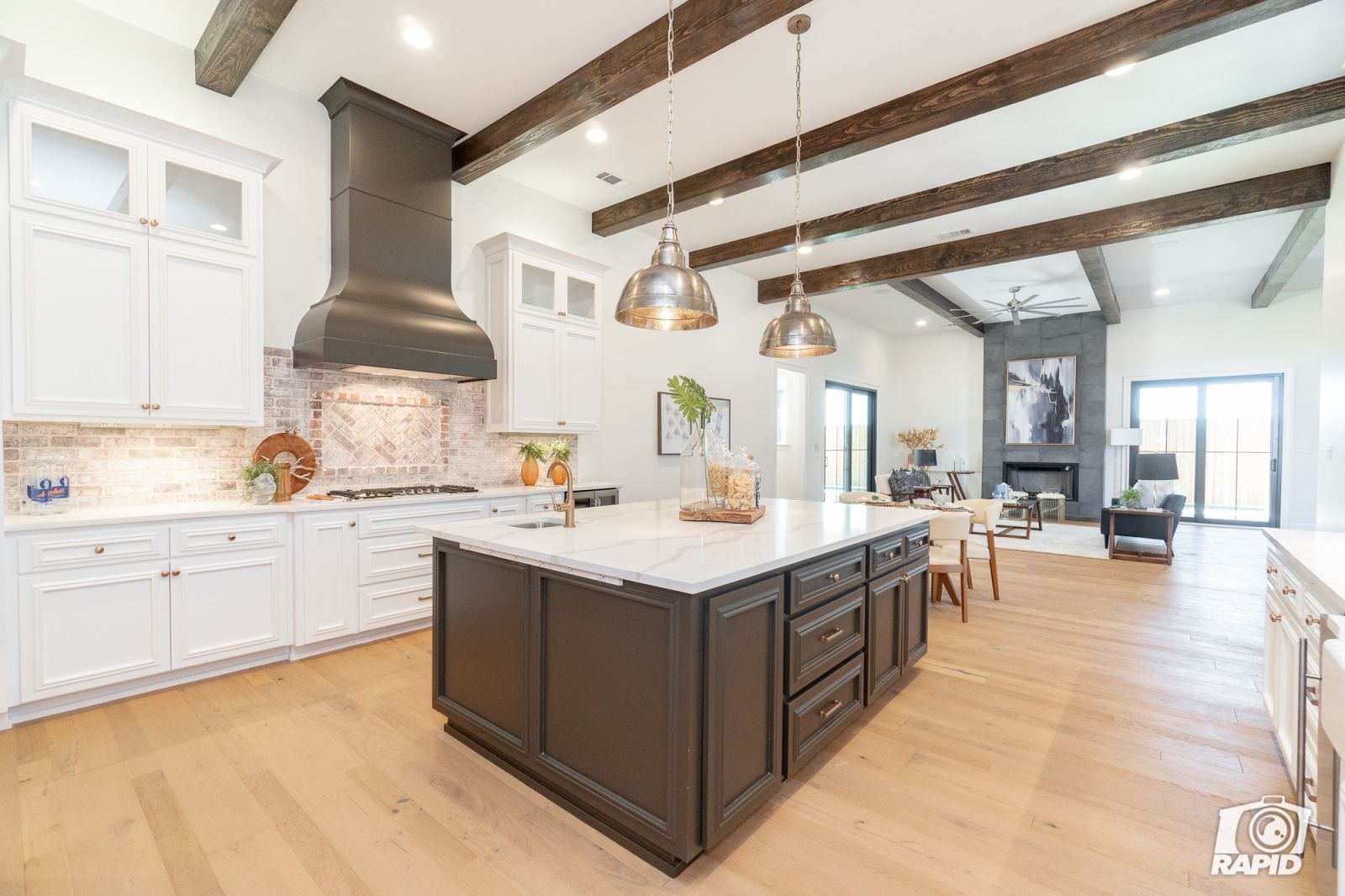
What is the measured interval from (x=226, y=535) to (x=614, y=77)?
308 cm

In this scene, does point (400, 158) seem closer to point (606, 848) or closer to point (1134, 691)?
point (606, 848)

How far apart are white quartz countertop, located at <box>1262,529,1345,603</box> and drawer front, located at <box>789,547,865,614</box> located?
4.35 feet

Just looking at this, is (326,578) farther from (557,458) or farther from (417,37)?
(417,37)

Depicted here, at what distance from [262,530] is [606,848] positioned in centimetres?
Result: 250

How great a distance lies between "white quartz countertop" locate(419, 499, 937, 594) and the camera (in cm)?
170

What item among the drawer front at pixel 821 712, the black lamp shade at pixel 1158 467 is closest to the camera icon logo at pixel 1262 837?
the drawer front at pixel 821 712

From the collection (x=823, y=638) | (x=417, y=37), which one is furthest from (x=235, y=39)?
(x=823, y=638)

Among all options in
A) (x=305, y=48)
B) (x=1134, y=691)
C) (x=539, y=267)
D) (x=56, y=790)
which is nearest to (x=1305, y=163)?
(x=1134, y=691)

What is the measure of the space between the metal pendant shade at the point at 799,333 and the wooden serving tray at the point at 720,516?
3.07 ft

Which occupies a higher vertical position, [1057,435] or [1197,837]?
[1057,435]

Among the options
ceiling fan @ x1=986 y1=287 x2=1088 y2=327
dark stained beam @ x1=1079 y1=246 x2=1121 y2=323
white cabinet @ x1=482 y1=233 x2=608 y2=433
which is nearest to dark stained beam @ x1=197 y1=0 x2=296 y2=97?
white cabinet @ x1=482 y1=233 x2=608 y2=433

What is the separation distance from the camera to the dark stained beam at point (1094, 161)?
3262 millimetres

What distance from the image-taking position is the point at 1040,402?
31.7ft

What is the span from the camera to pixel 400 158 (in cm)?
379
